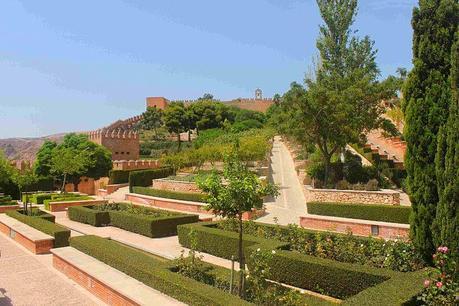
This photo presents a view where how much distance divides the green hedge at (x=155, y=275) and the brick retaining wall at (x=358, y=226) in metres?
5.75

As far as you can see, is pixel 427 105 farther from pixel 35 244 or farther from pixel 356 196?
pixel 356 196

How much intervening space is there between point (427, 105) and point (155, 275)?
563cm

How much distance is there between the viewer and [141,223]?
561 inches

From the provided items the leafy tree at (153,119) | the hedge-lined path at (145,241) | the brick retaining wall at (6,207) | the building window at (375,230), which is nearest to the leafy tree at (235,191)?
the hedge-lined path at (145,241)

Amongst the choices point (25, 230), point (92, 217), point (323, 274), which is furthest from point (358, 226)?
point (92, 217)

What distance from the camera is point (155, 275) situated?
22.0 ft

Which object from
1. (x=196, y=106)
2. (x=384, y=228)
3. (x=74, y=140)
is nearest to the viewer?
(x=384, y=228)

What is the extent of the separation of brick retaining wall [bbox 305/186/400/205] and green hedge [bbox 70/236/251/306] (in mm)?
11624

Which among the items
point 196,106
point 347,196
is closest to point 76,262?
point 347,196

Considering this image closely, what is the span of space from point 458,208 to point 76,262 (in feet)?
23.7

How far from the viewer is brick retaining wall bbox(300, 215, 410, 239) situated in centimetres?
1162

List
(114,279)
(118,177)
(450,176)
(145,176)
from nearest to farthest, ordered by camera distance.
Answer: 1. (450,176)
2. (114,279)
3. (145,176)
4. (118,177)

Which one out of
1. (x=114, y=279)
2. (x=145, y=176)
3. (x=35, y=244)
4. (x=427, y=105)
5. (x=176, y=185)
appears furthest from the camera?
(x=145, y=176)

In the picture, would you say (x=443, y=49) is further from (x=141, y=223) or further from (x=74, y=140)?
(x=74, y=140)
